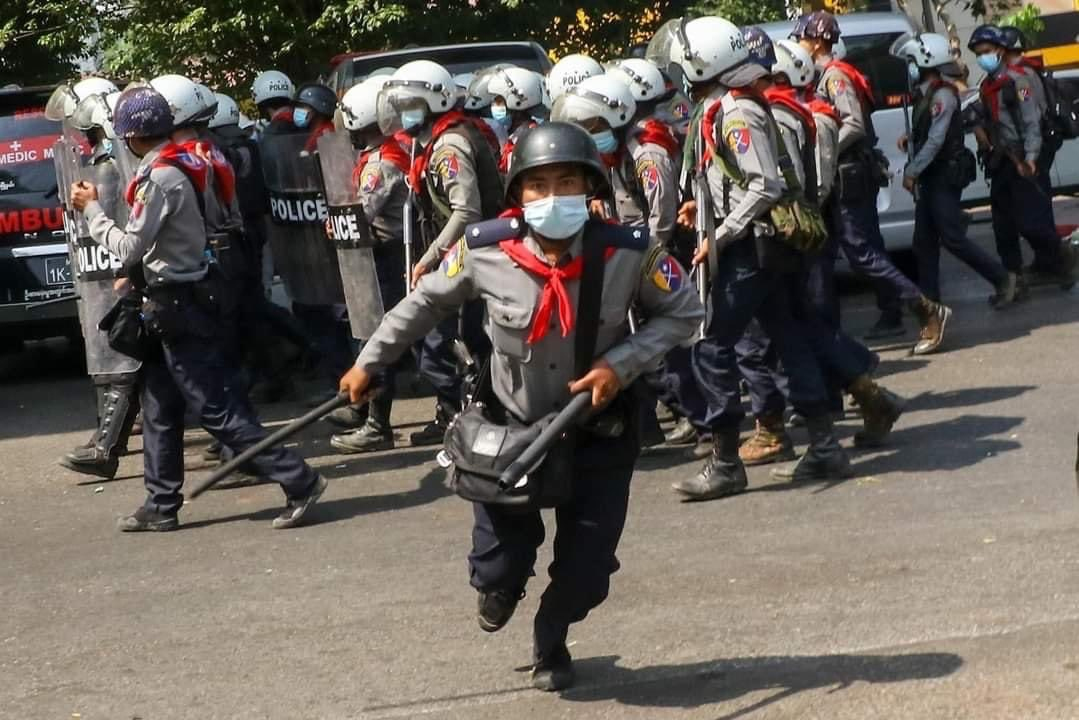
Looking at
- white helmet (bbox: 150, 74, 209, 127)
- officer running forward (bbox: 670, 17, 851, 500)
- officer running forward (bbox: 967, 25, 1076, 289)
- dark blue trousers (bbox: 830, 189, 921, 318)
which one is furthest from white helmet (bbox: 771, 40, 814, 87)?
officer running forward (bbox: 967, 25, 1076, 289)

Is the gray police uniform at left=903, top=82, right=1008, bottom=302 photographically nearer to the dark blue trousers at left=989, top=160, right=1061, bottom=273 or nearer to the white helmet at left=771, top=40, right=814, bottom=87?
the dark blue trousers at left=989, top=160, right=1061, bottom=273

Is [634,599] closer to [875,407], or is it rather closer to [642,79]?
[875,407]

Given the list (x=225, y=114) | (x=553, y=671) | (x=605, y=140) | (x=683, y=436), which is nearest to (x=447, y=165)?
(x=605, y=140)

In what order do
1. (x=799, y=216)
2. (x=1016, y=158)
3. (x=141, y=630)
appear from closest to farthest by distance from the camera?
(x=141, y=630) → (x=799, y=216) → (x=1016, y=158)

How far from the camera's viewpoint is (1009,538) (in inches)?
273

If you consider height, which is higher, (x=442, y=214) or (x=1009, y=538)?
(x=442, y=214)

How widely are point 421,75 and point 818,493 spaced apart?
272cm

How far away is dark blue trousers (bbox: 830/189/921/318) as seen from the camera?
11.3 meters

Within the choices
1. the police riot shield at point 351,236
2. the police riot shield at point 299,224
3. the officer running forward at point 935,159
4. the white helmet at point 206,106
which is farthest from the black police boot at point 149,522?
the officer running forward at point 935,159

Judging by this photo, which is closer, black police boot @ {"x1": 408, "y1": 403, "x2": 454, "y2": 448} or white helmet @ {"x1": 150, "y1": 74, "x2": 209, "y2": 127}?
white helmet @ {"x1": 150, "y1": 74, "x2": 209, "y2": 127}

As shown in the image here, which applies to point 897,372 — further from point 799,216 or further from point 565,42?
point 565,42

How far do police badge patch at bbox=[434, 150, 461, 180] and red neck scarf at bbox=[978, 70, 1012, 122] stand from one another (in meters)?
5.21

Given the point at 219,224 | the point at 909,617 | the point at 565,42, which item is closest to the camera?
the point at 909,617

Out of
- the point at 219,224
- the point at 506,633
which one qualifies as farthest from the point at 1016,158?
the point at 506,633
